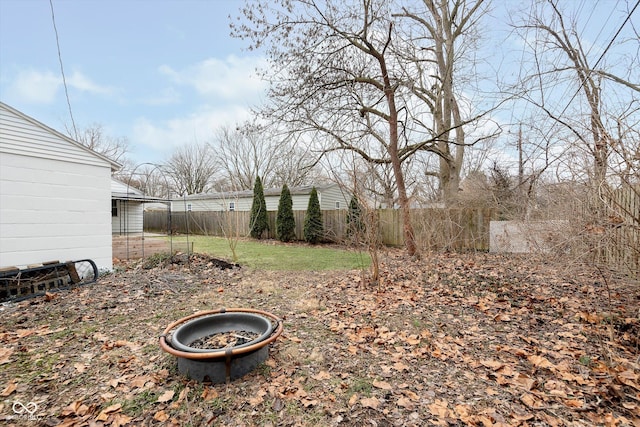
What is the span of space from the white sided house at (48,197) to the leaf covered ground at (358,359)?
1.24 m

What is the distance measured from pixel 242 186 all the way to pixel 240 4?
20479mm

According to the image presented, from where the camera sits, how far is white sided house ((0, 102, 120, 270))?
4812 millimetres

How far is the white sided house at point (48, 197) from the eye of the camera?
189 inches

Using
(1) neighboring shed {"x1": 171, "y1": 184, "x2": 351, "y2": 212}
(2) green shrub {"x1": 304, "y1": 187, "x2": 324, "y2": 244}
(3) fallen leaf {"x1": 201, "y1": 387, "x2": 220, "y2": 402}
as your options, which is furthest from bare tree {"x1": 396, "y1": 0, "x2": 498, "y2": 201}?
(3) fallen leaf {"x1": 201, "y1": 387, "x2": 220, "y2": 402}

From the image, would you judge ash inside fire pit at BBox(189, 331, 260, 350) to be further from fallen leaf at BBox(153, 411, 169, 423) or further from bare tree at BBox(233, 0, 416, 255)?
bare tree at BBox(233, 0, 416, 255)

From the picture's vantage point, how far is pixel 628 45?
417 centimetres

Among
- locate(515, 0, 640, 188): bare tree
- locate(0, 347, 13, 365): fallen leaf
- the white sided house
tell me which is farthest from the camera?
the white sided house

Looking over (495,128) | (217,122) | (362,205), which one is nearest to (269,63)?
(362,205)

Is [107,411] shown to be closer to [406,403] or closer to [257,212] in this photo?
[406,403]

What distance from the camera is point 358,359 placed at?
2.78m

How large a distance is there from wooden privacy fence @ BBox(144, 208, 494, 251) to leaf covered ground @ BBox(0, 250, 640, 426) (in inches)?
78.2

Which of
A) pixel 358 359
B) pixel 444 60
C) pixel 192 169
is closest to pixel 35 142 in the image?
pixel 358 359

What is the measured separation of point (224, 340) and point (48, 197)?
4923 millimetres

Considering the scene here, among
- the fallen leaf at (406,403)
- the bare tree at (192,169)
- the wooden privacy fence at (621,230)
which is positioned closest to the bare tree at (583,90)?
the wooden privacy fence at (621,230)
